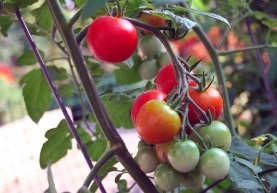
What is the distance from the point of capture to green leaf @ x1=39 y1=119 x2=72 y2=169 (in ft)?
2.05

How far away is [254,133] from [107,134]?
3.30 ft

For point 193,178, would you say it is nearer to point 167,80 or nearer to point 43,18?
point 167,80

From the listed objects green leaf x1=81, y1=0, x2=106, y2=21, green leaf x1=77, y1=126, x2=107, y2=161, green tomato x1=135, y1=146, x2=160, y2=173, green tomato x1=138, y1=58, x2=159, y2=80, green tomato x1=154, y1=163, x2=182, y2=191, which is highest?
green leaf x1=81, y1=0, x2=106, y2=21

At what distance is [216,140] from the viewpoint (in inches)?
15.1

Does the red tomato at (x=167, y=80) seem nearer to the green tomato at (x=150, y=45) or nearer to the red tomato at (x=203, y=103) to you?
the red tomato at (x=203, y=103)

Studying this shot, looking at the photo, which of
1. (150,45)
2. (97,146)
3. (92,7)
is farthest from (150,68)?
(92,7)

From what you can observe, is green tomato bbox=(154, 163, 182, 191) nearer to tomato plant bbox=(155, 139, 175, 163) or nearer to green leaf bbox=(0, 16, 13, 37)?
tomato plant bbox=(155, 139, 175, 163)

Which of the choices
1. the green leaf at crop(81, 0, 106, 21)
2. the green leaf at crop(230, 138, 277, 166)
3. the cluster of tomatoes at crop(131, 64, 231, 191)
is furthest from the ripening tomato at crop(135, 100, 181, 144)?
the green leaf at crop(230, 138, 277, 166)

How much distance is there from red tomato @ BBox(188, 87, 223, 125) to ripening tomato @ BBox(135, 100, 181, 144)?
0.12ft

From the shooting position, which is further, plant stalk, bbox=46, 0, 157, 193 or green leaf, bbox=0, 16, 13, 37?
green leaf, bbox=0, 16, 13, 37

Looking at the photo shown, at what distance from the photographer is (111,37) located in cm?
39

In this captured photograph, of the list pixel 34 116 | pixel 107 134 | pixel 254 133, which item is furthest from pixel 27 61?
pixel 254 133

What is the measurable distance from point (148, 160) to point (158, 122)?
7cm

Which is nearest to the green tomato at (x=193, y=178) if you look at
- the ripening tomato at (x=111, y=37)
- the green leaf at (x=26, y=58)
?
the ripening tomato at (x=111, y=37)
